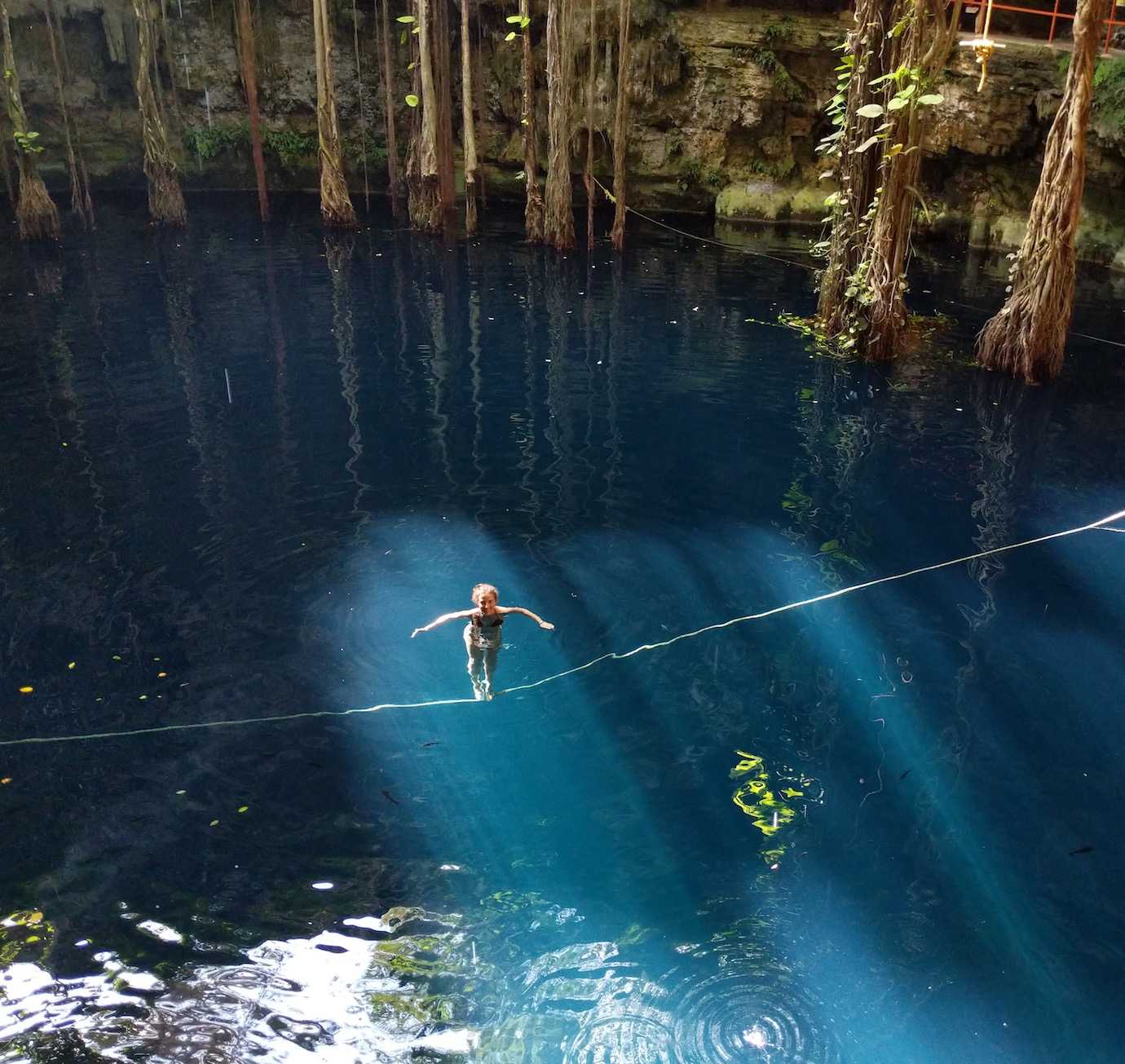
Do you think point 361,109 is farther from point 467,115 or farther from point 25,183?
point 25,183

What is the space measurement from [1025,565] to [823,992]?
190 inches

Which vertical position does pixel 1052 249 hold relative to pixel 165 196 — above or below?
above

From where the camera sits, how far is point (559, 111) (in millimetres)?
16828

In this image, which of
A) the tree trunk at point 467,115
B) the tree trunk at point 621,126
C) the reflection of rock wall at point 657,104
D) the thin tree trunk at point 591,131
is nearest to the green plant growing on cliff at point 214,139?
the reflection of rock wall at point 657,104

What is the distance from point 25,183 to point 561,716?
630 inches

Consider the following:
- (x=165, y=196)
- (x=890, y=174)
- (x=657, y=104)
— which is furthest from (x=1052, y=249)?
(x=165, y=196)

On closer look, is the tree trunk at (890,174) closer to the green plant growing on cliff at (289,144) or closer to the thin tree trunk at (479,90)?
the thin tree trunk at (479,90)

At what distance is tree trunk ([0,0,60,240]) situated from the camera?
679 inches

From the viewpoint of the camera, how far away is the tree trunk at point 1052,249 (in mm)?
10898

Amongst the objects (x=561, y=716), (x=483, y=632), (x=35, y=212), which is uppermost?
(x=35, y=212)

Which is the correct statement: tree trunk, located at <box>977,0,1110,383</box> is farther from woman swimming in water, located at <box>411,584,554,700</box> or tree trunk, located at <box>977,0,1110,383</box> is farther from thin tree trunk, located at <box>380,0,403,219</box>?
thin tree trunk, located at <box>380,0,403,219</box>

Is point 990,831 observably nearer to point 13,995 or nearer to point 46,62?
point 13,995

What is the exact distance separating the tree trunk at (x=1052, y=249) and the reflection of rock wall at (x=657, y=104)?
25.5 feet

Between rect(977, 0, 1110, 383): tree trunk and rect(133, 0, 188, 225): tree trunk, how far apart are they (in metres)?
14.5
